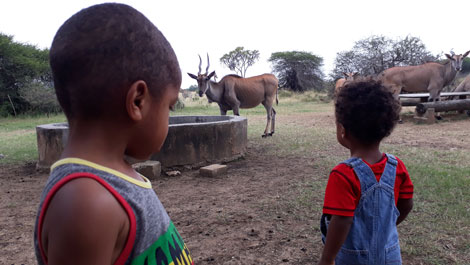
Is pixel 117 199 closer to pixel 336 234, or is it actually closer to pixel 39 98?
pixel 336 234

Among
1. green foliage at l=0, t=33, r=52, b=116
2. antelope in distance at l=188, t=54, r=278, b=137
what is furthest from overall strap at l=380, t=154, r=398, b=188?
green foliage at l=0, t=33, r=52, b=116

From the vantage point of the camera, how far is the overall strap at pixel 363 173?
1511mm

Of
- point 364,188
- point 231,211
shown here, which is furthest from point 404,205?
point 231,211

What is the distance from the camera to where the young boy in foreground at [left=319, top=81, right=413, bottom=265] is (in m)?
1.49

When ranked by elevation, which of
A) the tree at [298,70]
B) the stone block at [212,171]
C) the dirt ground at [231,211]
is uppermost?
the tree at [298,70]

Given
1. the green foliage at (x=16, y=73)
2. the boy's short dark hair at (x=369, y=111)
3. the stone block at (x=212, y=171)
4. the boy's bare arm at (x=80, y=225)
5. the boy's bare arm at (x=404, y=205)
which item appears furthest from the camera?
the green foliage at (x=16, y=73)

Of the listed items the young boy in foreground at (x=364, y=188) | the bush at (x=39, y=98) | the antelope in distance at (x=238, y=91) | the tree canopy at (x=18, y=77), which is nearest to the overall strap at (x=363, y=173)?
the young boy in foreground at (x=364, y=188)

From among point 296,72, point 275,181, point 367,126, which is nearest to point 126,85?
point 367,126

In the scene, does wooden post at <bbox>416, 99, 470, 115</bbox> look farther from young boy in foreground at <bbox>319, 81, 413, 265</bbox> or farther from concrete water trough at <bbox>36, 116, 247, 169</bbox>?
young boy in foreground at <bbox>319, 81, 413, 265</bbox>

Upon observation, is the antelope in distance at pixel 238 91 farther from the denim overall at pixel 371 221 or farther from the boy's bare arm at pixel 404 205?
the denim overall at pixel 371 221

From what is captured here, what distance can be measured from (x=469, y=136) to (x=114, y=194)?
957 centimetres

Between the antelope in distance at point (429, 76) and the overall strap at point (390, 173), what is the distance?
11.5m

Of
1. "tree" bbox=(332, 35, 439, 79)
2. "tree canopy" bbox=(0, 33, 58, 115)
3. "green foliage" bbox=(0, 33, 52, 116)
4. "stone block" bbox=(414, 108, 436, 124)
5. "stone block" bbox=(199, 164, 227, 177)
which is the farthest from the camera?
"tree" bbox=(332, 35, 439, 79)

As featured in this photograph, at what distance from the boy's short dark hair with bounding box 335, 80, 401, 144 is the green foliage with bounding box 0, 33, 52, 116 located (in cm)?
2036
